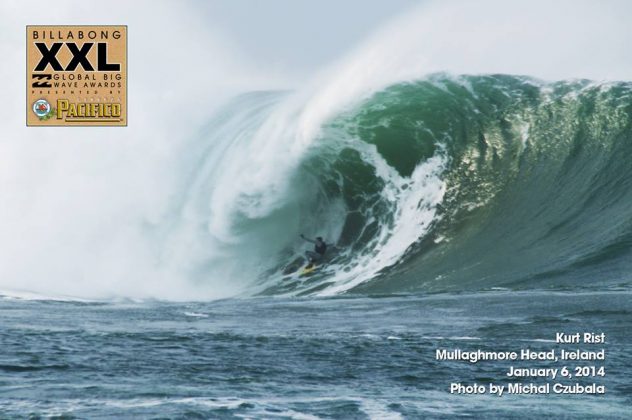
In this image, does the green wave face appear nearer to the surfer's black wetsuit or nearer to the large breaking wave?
the large breaking wave

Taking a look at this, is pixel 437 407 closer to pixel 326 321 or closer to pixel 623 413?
pixel 623 413

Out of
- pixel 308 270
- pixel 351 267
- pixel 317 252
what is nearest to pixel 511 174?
pixel 351 267

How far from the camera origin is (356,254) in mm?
22859

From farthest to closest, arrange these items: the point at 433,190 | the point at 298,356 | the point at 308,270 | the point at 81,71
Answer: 1. the point at 433,190
2. the point at 308,270
3. the point at 81,71
4. the point at 298,356

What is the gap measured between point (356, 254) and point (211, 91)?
1197 cm

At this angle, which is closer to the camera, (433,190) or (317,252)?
(317,252)

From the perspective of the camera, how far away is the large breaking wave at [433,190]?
2109 centimetres

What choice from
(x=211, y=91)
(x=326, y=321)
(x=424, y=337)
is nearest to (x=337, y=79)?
(x=211, y=91)

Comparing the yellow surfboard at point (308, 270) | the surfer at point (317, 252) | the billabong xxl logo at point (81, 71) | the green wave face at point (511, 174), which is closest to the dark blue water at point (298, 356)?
the green wave face at point (511, 174)

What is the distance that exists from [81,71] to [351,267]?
5768 mm

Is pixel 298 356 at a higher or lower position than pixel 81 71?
lower

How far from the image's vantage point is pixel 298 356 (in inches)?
525

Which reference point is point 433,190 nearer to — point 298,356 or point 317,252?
point 317,252

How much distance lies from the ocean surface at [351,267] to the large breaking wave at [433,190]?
0.05 m
